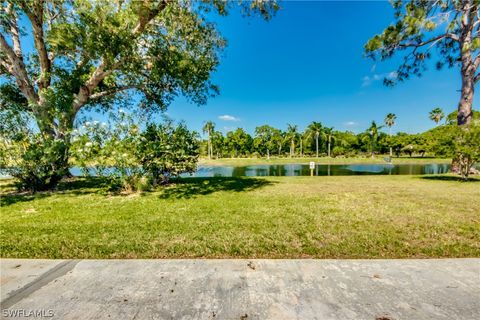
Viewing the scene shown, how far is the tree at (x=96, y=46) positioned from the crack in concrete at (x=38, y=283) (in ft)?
21.3

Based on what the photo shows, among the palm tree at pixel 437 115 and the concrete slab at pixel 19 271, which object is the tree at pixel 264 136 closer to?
the palm tree at pixel 437 115

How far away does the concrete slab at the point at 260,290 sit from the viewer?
2.12 meters

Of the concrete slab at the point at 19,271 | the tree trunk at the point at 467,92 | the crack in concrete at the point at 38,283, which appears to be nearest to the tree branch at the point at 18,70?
the concrete slab at the point at 19,271

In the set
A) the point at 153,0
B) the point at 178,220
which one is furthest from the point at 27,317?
the point at 153,0

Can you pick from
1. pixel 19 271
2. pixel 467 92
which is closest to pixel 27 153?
pixel 19 271

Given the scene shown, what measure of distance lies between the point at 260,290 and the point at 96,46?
351 inches

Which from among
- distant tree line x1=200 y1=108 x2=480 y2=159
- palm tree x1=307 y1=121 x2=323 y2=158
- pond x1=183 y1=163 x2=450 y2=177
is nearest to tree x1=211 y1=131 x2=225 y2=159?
distant tree line x1=200 y1=108 x2=480 y2=159

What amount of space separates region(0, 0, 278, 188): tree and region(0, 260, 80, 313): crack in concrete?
21.3 ft

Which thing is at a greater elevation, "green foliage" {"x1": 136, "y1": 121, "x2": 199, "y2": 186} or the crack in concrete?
"green foliage" {"x1": 136, "y1": 121, "x2": 199, "y2": 186}

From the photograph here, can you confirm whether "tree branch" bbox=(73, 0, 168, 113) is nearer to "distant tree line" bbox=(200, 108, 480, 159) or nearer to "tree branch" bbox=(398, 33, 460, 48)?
"tree branch" bbox=(398, 33, 460, 48)

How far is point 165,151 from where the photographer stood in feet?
30.1

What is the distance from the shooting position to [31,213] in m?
5.91

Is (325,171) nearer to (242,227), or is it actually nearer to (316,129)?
(242,227)

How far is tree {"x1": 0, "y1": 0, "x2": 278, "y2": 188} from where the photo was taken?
26.4ft
